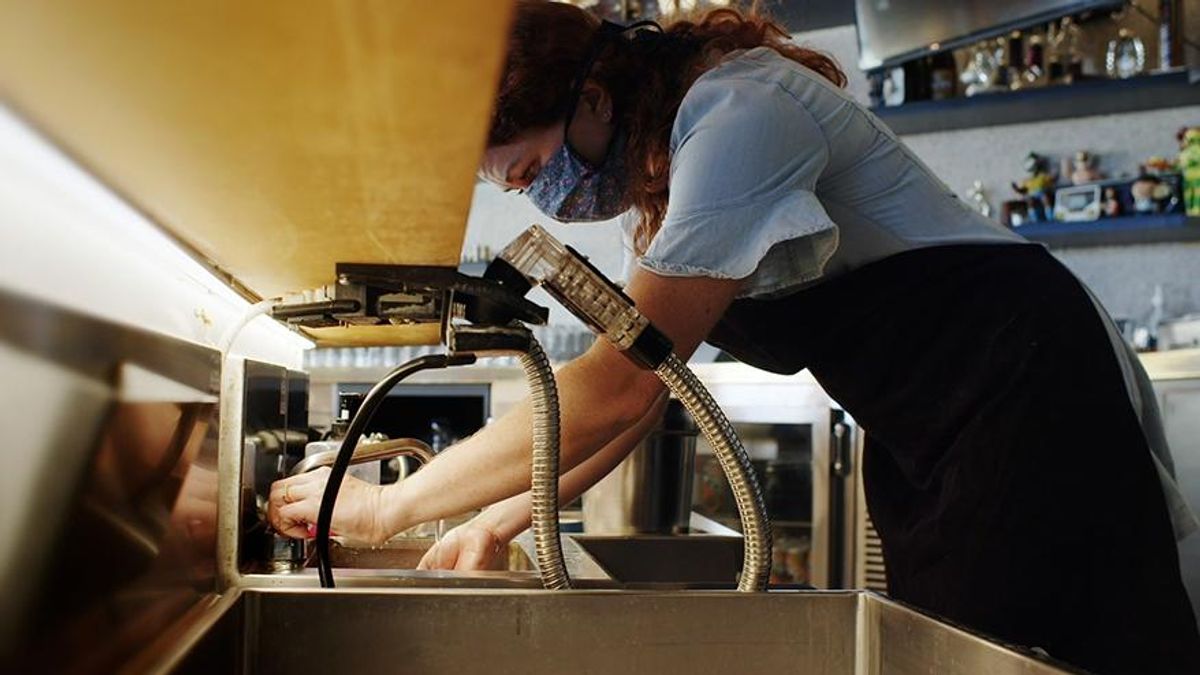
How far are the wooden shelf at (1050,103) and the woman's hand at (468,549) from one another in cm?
270

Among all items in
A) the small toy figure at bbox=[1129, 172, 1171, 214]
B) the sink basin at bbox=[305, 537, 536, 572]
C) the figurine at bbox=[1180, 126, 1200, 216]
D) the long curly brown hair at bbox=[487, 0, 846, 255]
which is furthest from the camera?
the small toy figure at bbox=[1129, 172, 1171, 214]

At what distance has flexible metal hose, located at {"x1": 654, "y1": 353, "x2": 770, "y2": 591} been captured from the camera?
788 millimetres

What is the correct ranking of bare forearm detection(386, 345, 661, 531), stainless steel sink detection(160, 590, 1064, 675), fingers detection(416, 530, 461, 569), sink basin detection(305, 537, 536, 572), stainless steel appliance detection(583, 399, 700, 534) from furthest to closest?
stainless steel appliance detection(583, 399, 700, 534) → sink basin detection(305, 537, 536, 572) → fingers detection(416, 530, 461, 569) → bare forearm detection(386, 345, 661, 531) → stainless steel sink detection(160, 590, 1064, 675)

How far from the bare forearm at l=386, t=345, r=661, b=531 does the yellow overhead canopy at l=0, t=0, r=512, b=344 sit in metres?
0.26

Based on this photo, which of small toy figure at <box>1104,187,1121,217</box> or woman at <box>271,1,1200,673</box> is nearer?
woman at <box>271,1,1200,673</box>

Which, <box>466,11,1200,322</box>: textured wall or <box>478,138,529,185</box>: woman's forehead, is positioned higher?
<box>466,11,1200,322</box>: textured wall

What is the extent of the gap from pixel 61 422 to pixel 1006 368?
34.8 inches

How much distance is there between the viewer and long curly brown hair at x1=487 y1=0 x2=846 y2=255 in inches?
42.1

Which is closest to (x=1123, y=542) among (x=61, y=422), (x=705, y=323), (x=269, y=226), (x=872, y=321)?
(x=872, y=321)

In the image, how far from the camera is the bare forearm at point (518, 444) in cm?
96

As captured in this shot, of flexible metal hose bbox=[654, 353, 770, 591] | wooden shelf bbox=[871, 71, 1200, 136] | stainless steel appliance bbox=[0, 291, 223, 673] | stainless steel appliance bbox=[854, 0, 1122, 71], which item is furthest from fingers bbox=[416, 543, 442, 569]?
wooden shelf bbox=[871, 71, 1200, 136]

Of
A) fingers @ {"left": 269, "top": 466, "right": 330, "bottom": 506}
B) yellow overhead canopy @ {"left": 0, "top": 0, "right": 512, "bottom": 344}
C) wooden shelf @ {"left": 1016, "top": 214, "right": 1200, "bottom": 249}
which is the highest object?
wooden shelf @ {"left": 1016, "top": 214, "right": 1200, "bottom": 249}

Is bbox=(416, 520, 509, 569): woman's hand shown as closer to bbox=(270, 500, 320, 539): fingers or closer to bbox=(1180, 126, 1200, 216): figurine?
bbox=(270, 500, 320, 539): fingers

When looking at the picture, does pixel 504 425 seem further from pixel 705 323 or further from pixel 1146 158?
pixel 1146 158
